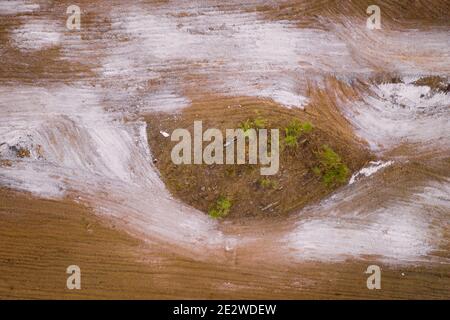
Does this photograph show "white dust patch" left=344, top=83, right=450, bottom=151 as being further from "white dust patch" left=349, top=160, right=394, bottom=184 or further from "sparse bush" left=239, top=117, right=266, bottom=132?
"sparse bush" left=239, top=117, right=266, bottom=132

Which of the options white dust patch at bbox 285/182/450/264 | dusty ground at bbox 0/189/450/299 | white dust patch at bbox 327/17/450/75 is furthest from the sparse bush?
dusty ground at bbox 0/189/450/299

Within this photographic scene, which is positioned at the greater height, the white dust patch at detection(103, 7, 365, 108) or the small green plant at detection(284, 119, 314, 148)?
the white dust patch at detection(103, 7, 365, 108)

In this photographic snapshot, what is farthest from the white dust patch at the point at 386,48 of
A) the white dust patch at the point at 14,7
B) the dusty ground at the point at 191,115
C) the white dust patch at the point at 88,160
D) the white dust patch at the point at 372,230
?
the white dust patch at the point at 14,7

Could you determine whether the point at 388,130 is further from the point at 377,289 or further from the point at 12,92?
the point at 12,92

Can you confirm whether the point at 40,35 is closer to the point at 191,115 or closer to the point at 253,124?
the point at 191,115

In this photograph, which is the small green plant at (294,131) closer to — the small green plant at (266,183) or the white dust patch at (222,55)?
the white dust patch at (222,55)

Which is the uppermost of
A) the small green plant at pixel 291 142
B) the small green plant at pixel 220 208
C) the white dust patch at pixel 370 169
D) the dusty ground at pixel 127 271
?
the small green plant at pixel 291 142

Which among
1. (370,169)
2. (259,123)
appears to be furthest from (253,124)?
(370,169)
